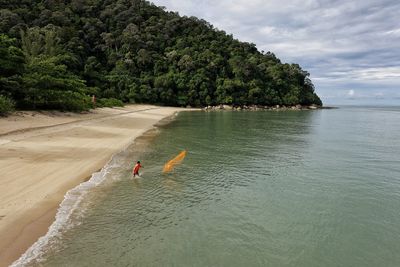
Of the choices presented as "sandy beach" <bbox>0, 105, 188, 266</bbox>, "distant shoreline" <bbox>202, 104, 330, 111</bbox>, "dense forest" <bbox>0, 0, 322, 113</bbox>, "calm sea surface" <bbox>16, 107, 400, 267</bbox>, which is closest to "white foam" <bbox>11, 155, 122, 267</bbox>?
"calm sea surface" <bbox>16, 107, 400, 267</bbox>

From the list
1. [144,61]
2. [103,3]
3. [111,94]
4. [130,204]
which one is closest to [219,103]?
[144,61]

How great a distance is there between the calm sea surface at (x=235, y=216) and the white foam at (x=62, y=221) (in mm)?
79

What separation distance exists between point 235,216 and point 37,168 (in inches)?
405

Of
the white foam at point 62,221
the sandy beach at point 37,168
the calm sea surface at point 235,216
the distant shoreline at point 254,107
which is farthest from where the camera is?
the distant shoreline at point 254,107

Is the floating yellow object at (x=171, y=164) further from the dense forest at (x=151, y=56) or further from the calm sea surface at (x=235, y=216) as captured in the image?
the dense forest at (x=151, y=56)

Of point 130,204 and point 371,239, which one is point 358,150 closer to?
point 371,239

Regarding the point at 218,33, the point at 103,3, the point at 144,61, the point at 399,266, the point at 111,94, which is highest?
the point at 103,3

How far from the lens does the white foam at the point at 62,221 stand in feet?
27.2

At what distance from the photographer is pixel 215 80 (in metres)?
109

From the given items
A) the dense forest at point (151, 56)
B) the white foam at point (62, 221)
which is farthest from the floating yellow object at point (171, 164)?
the dense forest at point (151, 56)

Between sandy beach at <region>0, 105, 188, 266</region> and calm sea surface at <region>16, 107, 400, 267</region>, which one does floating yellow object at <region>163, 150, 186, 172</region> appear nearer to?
calm sea surface at <region>16, 107, 400, 267</region>

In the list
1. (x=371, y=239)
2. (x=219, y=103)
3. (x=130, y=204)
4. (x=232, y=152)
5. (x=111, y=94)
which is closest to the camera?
(x=371, y=239)

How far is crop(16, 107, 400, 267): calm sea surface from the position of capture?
9023 mm

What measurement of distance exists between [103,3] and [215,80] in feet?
202
